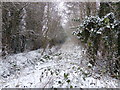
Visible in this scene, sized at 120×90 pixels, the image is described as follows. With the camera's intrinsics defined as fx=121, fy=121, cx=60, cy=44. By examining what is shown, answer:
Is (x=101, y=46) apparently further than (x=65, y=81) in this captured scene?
Yes

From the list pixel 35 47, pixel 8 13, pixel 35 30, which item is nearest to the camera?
pixel 8 13

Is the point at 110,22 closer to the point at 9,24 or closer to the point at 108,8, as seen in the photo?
the point at 108,8

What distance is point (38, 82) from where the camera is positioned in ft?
13.8

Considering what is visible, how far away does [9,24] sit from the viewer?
8.40 metres

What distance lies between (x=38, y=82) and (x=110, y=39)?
320 cm

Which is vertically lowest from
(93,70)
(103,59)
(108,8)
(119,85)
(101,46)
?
(119,85)

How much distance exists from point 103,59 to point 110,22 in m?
1.75

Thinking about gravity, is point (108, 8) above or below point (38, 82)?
above

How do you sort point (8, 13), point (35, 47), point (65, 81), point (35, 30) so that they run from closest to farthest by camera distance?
1. point (65, 81)
2. point (8, 13)
3. point (35, 30)
4. point (35, 47)

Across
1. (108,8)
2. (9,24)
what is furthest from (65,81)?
(9,24)

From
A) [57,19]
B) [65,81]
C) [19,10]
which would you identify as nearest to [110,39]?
[65,81]

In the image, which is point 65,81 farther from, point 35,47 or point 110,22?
point 35,47

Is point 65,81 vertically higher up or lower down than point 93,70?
lower down

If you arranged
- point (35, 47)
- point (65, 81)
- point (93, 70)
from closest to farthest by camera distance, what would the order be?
point (65, 81), point (93, 70), point (35, 47)
